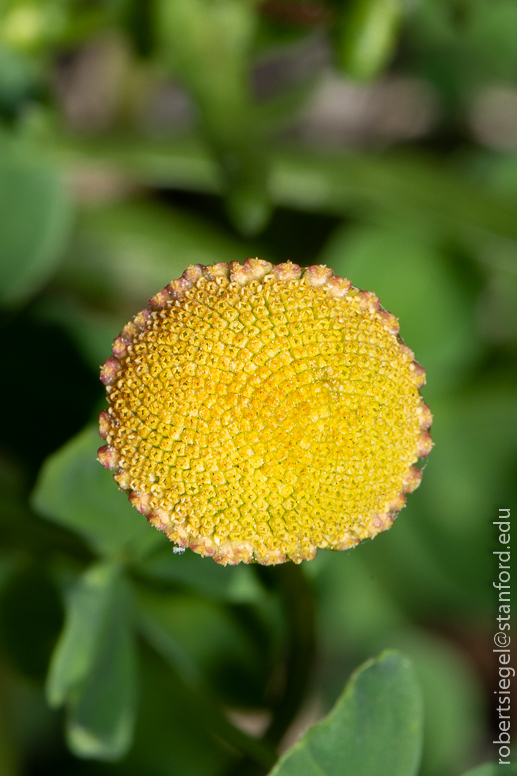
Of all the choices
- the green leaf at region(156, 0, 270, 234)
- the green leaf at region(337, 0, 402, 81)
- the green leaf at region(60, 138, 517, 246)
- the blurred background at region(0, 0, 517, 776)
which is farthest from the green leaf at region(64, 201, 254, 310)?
the green leaf at region(337, 0, 402, 81)

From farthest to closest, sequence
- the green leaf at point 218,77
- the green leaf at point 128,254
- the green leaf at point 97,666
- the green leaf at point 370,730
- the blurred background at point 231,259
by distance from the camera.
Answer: the green leaf at point 128,254
the green leaf at point 218,77
the blurred background at point 231,259
the green leaf at point 97,666
the green leaf at point 370,730

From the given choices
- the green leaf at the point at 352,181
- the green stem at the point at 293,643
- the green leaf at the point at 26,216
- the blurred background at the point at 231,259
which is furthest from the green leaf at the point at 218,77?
the green stem at the point at 293,643

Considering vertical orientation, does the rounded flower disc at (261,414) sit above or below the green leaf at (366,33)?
below

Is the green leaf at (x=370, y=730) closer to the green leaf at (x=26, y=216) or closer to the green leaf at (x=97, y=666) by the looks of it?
the green leaf at (x=97, y=666)

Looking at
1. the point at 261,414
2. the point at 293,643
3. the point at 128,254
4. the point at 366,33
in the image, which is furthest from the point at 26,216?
the point at 261,414

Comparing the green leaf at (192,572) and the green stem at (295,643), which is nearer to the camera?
the green stem at (295,643)

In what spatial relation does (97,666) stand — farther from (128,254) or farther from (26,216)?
(128,254)

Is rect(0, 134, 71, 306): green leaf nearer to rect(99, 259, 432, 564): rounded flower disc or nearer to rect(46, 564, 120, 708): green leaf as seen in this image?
rect(46, 564, 120, 708): green leaf
